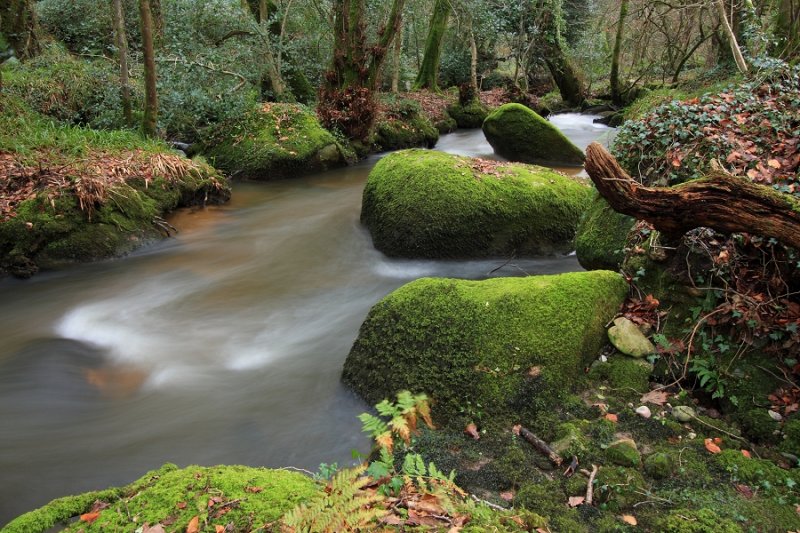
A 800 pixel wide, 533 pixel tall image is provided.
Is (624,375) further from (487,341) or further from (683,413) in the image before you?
(487,341)

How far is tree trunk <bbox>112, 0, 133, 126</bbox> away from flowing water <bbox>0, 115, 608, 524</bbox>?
353 cm

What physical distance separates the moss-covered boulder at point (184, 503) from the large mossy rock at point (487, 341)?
1.42m

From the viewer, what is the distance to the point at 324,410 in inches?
180

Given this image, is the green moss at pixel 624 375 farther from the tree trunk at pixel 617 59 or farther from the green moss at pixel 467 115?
the tree trunk at pixel 617 59

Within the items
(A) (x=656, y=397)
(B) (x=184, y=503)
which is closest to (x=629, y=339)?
(A) (x=656, y=397)

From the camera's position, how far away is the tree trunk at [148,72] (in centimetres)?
930

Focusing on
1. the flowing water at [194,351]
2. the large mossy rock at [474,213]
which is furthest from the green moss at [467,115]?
the large mossy rock at [474,213]

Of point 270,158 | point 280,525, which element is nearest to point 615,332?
point 280,525

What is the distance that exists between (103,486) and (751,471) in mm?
4286

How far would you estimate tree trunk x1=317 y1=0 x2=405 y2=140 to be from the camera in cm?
1302

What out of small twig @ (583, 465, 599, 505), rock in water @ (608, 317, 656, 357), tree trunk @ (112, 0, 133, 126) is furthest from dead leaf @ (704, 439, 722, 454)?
tree trunk @ (112, 0, 133, 126)

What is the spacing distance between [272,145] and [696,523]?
1134 centimetres

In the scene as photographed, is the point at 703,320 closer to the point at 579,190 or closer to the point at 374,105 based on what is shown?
the point at 579,190

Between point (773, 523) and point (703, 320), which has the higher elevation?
point (703, 320)
